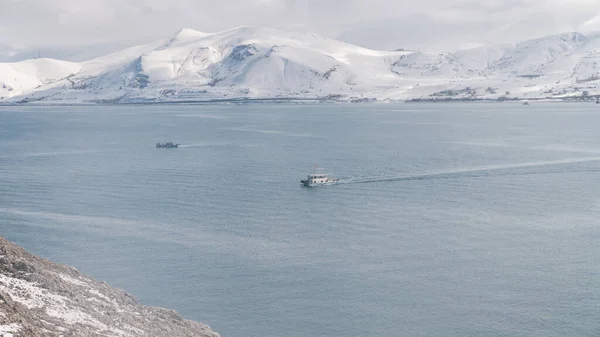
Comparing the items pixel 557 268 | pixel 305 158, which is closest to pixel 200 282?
pixel 557 268

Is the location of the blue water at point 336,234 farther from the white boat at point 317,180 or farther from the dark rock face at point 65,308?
the dark rock face at point 65,308

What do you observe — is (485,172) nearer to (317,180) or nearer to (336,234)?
(317,180)


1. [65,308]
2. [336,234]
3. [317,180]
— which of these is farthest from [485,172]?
[65,308]

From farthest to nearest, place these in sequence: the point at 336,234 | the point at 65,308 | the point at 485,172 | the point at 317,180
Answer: the point at 485,172, the point at 317,180, the point at 336,234, the point at 65,308

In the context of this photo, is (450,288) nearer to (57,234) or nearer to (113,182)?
(57,234)

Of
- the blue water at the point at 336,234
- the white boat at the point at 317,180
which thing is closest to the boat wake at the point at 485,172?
the blue water at the point at 336,234

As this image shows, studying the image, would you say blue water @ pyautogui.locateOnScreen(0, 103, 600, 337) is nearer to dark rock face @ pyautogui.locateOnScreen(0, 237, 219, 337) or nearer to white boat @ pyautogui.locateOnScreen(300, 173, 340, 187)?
white boat @ pyautogui.locateOnScreen(300, 173, 340, 187)

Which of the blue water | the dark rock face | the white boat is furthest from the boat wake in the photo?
the dark rock face
